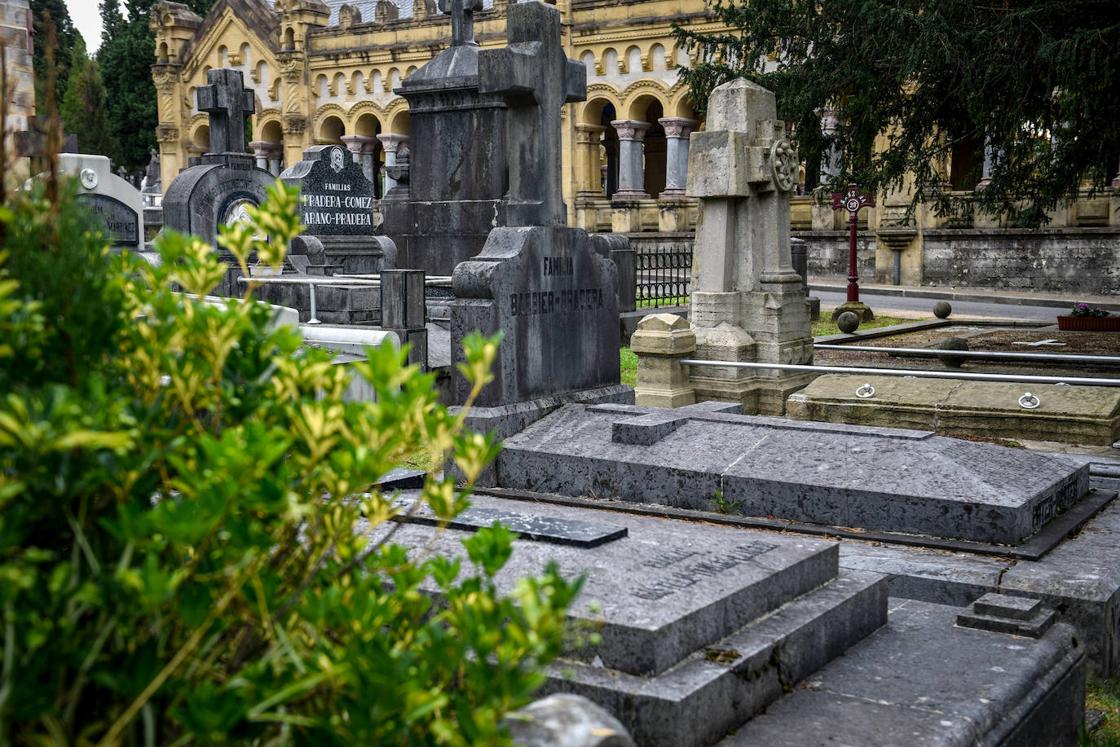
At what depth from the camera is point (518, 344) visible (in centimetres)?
720

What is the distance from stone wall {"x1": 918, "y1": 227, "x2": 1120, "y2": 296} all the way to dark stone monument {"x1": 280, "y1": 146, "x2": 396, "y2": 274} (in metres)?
13.9

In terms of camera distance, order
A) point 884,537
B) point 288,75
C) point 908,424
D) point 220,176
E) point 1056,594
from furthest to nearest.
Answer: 1. point 288,75
2. point 220,176
3. point 908,424
4. point 884,537
5. point 1056,594

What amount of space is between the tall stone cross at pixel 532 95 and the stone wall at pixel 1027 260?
19.6 meters

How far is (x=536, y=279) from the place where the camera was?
23.9 ft

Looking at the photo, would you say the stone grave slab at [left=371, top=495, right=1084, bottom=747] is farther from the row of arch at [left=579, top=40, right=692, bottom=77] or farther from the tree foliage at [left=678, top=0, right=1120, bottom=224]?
the row of arch at [left=579, top=40, right=692, bottom=77]

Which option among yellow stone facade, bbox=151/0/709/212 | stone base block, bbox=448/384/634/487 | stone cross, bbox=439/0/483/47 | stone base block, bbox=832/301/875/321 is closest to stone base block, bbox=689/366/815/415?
stone base block, bbox=448/384/634/487

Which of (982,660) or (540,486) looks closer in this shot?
(982,660)

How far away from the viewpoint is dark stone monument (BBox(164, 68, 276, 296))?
58.8 ft

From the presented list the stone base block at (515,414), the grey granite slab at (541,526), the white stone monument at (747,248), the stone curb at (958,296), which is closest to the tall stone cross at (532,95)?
the stone base block at (515,414)

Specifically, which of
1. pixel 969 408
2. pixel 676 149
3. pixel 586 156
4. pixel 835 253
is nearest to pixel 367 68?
pixel 586 156

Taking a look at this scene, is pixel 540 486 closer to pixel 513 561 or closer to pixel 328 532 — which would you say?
pixel 513 561

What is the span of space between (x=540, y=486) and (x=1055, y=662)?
332cm

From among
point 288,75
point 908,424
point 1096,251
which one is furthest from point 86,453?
point 288,75

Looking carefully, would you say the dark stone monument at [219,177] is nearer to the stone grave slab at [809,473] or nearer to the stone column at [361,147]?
the stone grave slab at [809,473]
